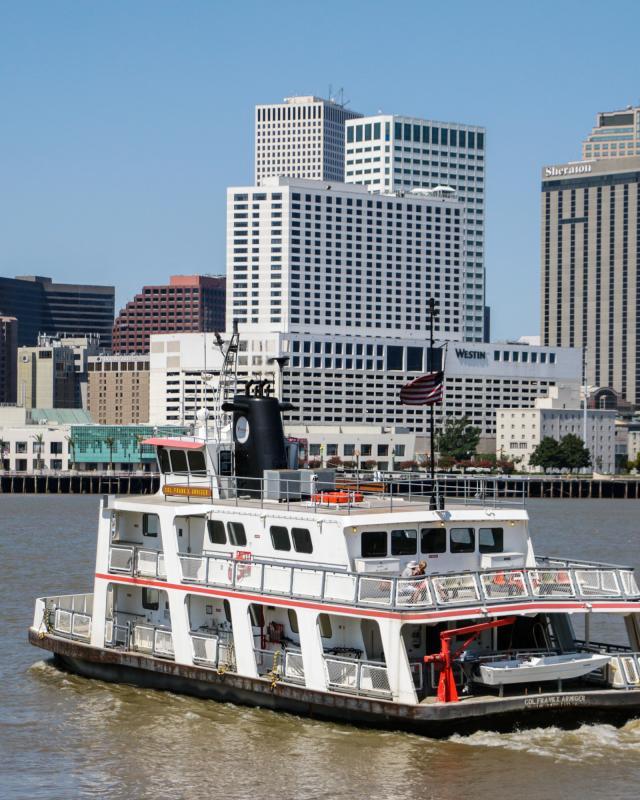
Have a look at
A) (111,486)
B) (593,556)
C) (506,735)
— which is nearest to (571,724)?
(506,735)

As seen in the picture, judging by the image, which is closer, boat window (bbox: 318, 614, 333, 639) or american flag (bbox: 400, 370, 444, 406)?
boat window (bbox: 318, 614, 333, 639)

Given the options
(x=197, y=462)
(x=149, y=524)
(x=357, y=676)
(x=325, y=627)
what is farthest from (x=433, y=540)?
(x=149, y=524)

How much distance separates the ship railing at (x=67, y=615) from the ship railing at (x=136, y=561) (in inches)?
68.1

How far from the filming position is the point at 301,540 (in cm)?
2900

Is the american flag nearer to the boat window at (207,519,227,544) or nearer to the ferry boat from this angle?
the ferry boat

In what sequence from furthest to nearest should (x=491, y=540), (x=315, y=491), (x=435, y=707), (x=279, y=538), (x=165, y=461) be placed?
(x=165, y=461) → (x=315, y=491) → (x=491, y=540) → (x=279, y=538) → (x=435, y=707)

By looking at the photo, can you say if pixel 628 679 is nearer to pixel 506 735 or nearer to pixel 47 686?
pixel 506 735

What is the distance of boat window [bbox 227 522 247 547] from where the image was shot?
1195 inches

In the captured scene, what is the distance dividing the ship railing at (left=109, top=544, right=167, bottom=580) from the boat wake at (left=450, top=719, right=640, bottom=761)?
804 centimetres

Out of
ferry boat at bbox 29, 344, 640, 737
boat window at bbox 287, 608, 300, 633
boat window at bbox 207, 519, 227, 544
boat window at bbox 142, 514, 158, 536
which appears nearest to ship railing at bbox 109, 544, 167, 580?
ferry boat at bbox 29, 344, 640, 737

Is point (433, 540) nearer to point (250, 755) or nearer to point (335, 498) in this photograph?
point (335, 498)

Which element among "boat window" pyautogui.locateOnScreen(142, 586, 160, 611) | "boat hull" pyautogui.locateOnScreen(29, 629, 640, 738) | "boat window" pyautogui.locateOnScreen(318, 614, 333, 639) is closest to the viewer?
"boat hull" pyautogui.locateOnScreen(29, 629, 640, 738)

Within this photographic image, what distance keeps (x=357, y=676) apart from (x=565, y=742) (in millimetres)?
3778

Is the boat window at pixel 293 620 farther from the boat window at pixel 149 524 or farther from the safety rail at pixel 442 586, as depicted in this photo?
the boat window at pixel 149 524
